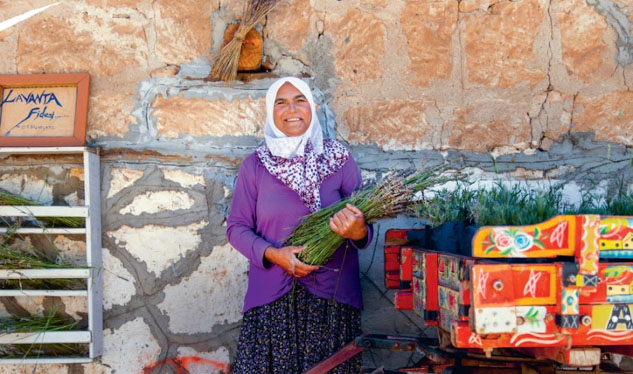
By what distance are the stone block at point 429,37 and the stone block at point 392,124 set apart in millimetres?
160

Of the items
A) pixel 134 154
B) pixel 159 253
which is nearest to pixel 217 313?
pixel 159 253

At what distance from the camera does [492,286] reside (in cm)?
158

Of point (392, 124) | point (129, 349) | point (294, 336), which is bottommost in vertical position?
point (129, 349)

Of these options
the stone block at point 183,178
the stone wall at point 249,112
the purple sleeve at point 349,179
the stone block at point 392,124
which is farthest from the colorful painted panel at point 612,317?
the stone block at point 183,178

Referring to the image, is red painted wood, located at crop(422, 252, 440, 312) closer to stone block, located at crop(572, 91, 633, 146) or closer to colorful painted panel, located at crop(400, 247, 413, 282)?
colorful painted panel, located at crop(400, 247, 413, 282)

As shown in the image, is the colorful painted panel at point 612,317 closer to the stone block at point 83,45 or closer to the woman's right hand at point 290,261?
the woman's right hand at point 290,261

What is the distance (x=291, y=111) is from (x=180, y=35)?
2.96ft

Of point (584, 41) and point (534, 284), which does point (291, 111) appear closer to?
point (534, 284)

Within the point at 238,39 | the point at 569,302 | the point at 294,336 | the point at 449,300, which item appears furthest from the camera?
the point at 238,39

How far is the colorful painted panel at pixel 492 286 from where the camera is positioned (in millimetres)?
1569

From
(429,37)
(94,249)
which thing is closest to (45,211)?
(94,249)

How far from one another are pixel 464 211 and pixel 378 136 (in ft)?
3.18

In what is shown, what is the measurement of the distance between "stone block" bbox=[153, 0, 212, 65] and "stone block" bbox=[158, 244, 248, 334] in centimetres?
107

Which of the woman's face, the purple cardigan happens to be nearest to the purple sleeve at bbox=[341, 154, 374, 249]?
the purple cardigan
